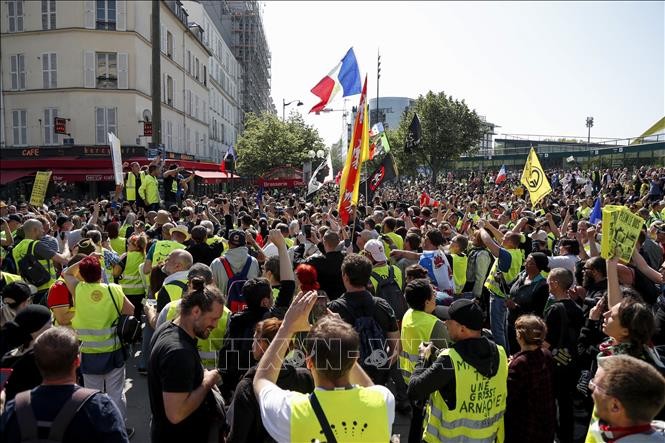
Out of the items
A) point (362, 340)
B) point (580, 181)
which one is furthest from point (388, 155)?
point (580, 181)

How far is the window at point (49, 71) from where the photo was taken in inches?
1211

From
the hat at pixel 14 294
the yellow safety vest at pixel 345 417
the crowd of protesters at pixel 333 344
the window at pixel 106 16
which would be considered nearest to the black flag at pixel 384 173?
the crowd of protesters at pixel 333 344

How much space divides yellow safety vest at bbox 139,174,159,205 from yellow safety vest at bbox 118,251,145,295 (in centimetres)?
455

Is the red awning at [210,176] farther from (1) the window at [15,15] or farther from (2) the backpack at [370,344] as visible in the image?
(2) the backpack at [370,344]

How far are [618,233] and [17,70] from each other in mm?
35289

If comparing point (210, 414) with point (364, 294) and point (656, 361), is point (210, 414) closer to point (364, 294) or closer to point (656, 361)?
point (364, 294)

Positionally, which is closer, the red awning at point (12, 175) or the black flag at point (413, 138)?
the black flag at point (413, 138)

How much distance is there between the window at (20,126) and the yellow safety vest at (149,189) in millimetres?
23847

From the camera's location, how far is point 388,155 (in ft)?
48.3

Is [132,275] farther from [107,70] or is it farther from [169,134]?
[169,134]

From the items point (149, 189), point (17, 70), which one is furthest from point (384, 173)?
point (17, 70)

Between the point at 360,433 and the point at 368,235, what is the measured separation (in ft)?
17.6

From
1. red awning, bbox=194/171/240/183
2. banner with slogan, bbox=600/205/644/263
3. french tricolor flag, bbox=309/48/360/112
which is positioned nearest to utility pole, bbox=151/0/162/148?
french tricolor flag, bbox=309/48/360/112

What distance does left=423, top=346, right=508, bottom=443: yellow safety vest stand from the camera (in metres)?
3.37
